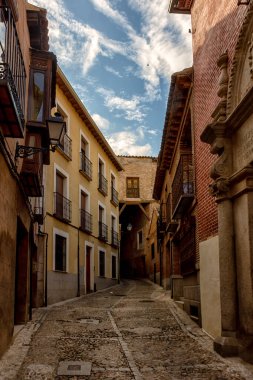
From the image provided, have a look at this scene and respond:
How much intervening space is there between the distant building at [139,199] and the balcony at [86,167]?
10.1m

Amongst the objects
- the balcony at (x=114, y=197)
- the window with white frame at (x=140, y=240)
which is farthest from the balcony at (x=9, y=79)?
the window with white frame at (x=140, y=240)

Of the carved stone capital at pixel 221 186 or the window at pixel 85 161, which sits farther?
the window at pixel 85 161

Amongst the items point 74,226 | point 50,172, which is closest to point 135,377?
point 50,172

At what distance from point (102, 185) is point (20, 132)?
17219 millimetres

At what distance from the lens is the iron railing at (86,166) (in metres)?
19.3

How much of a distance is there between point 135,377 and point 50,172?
10.8 meters

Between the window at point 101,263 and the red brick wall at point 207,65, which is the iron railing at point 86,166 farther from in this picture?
the red brick wall at point 207,65

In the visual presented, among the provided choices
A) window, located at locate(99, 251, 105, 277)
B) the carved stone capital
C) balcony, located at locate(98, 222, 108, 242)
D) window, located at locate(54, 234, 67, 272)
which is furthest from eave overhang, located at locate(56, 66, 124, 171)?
the carved stone capital

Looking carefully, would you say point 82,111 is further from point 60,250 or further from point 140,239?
point 140,239

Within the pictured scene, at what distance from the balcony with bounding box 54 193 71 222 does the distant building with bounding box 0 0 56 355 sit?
4628mm

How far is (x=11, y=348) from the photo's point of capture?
677cm

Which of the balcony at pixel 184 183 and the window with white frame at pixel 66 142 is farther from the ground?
the window with white frame at pixel 66 142

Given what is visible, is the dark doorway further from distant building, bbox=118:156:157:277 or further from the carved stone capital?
distant building, bbox=118:156:157:277

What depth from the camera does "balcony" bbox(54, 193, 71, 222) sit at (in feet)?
51.7
